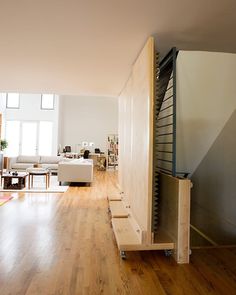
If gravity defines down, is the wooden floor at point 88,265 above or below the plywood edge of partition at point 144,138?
below

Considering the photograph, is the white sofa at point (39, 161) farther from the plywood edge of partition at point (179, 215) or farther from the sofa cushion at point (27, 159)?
the plywood edge of partition at point (179, 215)

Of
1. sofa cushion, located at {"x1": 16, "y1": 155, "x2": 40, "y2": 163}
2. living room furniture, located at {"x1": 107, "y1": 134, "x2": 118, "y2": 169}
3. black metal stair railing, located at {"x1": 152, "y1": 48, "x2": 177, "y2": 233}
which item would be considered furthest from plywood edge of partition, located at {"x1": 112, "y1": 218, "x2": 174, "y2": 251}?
living room furniture, located at {"x1": 107, "y1": 134, "x2": 118, "y2": 169}

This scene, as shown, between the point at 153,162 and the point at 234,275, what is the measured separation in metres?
1.21

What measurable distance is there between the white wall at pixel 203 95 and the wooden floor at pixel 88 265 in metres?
1.79

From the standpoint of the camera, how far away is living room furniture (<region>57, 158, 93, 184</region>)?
663 centimetres

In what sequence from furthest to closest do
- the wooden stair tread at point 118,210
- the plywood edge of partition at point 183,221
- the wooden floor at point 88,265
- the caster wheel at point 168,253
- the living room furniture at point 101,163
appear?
the living room furniture at point 101,163
the wooden stair tread at point 118,210
the caster wheel at point 168,253
the plywood edge of partition at point 183,221
the wooden floor at point 88,265

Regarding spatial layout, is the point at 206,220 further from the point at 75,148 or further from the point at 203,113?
the point at 75,148

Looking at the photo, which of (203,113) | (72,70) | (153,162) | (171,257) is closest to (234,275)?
(171,257)

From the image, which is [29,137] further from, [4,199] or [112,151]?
[4,199]

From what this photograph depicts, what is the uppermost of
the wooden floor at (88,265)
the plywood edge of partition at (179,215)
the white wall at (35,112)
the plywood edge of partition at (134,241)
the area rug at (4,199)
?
the white wall at (35,112)

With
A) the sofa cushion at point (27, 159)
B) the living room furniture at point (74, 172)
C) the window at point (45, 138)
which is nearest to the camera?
the living room furniture at point (74, 172)

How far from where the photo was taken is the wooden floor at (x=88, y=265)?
188cm

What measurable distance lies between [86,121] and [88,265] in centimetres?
1086

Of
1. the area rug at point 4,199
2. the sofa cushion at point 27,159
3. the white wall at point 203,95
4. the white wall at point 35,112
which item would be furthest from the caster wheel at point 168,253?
the white wall at point 35,112
